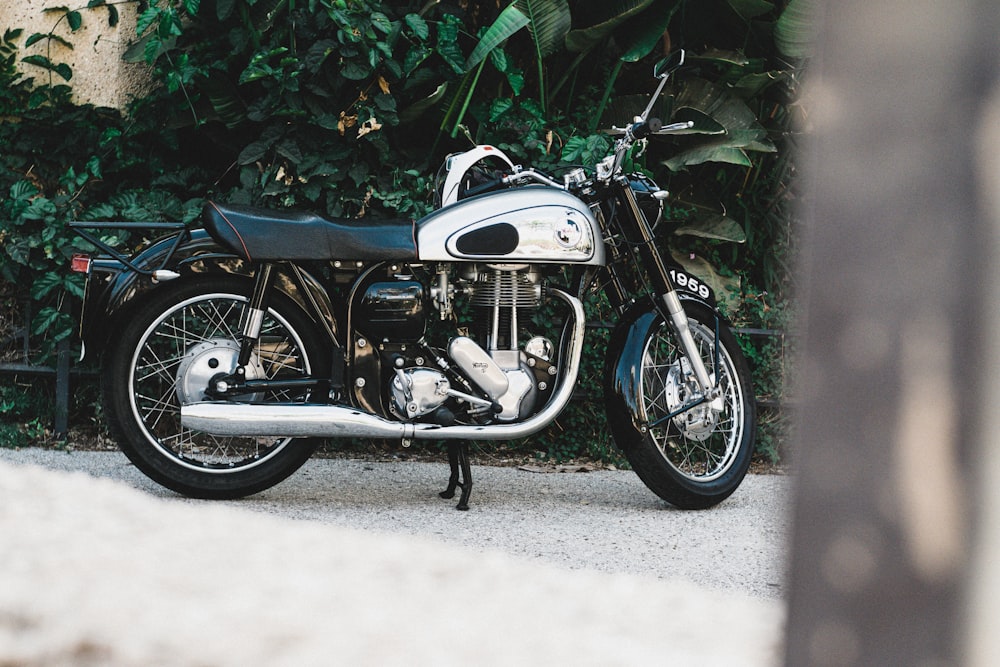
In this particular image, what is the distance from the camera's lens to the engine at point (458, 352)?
3453mm

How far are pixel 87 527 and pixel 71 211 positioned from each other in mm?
3197

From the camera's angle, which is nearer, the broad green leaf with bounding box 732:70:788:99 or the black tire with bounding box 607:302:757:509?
the black tire with bounding box 607:302:757:509

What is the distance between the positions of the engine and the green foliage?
98 cm

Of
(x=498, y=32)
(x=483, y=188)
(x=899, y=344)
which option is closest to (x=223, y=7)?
(x=498, y=32)

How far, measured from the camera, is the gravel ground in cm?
293

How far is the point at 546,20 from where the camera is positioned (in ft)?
15.4

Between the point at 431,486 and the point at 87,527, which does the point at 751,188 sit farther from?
the point at 87,527

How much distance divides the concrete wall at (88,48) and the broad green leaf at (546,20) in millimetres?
2036

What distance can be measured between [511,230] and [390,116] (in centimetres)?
124

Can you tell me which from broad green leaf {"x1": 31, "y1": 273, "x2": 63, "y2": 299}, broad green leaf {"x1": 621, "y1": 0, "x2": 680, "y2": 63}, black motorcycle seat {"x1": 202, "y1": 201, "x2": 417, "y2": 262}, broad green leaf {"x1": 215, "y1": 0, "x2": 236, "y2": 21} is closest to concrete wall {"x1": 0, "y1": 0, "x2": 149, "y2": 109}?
broad green leaf {"x1": 215, "y1": 0, "x2": 236, "y2": 21}

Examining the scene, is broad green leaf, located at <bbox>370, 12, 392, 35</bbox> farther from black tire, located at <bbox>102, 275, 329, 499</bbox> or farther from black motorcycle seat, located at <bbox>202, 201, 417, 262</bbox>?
black tire, located at <bbox>102, 275, 329, 499</bbox>

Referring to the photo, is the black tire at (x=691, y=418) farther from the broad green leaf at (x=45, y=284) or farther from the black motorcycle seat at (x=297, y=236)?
the broad green leaf at (x=45, y=284)

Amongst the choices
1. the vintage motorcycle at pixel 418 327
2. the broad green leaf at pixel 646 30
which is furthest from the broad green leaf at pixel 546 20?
the vintage motorcycle at pixel 418 327

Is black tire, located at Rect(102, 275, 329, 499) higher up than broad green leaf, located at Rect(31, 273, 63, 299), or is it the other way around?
broad green leaf, located at Rect(31, 273, 63, 299)
